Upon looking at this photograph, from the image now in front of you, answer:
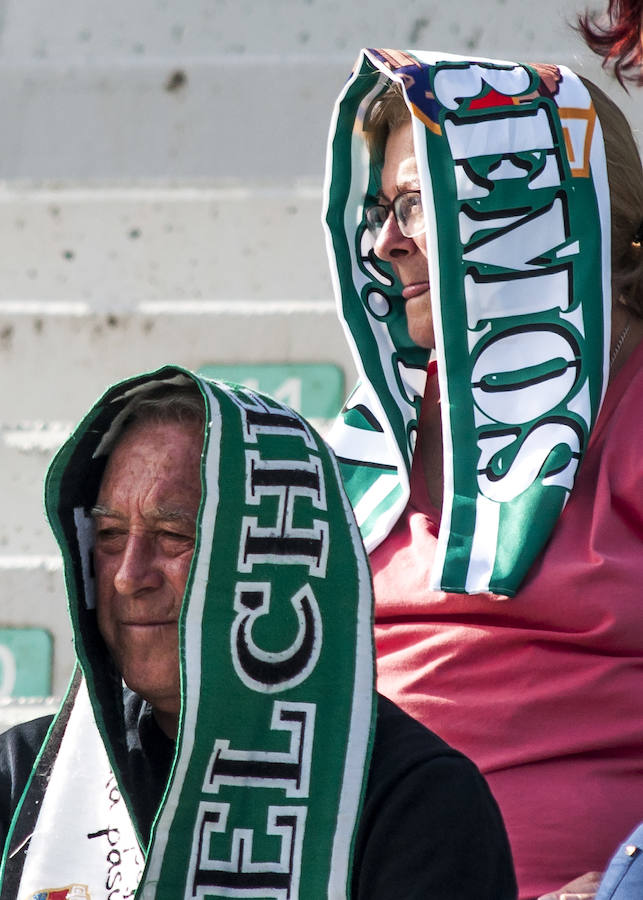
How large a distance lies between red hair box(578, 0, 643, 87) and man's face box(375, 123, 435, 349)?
1.35ft

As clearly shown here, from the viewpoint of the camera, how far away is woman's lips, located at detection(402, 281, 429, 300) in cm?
244

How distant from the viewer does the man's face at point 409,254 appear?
7.99 feet

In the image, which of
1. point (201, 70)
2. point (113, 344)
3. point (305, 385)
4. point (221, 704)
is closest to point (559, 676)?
point (221, 704)

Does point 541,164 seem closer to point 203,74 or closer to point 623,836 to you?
point 623,836

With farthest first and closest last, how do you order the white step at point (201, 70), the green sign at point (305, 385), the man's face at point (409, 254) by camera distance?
the white step at point (201, 70) → the green sign at point (305, 385) → the man's face at point (409, 254)

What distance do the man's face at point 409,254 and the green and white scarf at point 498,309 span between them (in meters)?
0.08

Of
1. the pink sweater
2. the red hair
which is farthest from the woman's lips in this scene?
the red hair

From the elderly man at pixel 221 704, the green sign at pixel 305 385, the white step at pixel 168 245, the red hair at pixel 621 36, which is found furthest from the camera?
the white step at pixel 168 245

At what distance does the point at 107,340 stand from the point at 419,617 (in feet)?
4.76

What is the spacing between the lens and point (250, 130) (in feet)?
11.7

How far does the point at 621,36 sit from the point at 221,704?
1.50 metres

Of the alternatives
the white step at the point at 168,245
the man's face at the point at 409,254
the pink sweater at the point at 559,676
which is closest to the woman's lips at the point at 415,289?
the man's face at the point at 409,254

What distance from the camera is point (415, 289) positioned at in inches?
96.8

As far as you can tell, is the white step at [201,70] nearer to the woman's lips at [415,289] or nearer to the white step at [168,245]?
the white step at [168,245]
